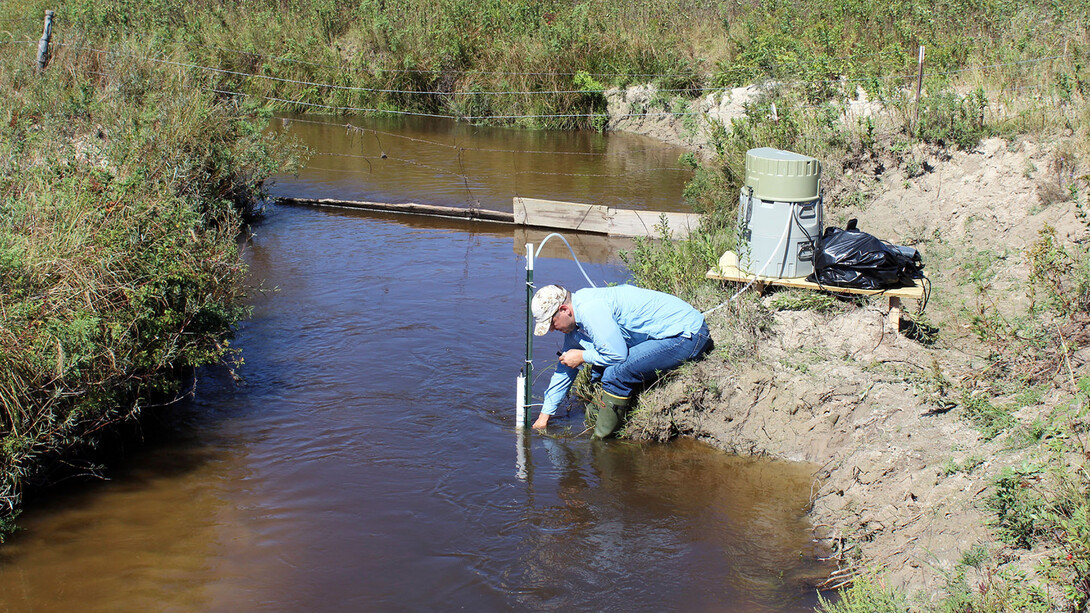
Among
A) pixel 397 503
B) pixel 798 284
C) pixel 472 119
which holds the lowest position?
pixel 397 503

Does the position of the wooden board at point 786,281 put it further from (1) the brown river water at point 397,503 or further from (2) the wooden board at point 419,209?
(2) the wooden board at point 419,209

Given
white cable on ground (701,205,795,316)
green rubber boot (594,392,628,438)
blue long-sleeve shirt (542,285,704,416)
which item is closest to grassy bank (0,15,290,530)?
blue long-sleeve shirt (542,285,704,416)

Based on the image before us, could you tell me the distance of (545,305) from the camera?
5.97 m

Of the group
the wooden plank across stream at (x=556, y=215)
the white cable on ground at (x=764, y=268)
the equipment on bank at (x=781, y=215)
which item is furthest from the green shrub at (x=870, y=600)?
the wooden plank across stream at (x=556, y=215)

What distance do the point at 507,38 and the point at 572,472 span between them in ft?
55.6

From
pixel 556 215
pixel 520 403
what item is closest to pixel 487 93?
pixel 556 215

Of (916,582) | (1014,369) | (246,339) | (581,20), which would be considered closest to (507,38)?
(581,20)

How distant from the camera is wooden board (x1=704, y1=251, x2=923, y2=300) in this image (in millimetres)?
7008

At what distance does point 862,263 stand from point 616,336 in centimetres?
236

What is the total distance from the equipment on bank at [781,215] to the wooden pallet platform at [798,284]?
0.08m

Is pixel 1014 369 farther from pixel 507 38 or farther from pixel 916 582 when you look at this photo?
pixel 507 38

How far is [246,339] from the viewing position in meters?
8.49

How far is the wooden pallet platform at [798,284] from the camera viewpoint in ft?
22.9

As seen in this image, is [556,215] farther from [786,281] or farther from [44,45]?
[44,45]
